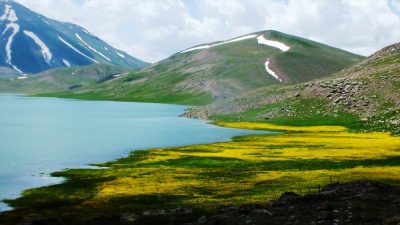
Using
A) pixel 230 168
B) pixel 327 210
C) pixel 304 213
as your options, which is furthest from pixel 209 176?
pixel 327 210

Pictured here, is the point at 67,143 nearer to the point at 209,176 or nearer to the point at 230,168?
the point at 230,168

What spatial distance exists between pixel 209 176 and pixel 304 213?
28164mm

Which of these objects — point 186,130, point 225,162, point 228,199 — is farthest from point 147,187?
point 186,130

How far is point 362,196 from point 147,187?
81.0ft

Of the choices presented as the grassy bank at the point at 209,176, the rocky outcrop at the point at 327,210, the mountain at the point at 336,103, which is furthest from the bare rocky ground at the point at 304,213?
the mountain at the point at 336,103

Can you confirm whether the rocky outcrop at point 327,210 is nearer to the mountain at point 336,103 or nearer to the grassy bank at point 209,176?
the grassy bank at point 209,176

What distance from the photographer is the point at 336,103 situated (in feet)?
538

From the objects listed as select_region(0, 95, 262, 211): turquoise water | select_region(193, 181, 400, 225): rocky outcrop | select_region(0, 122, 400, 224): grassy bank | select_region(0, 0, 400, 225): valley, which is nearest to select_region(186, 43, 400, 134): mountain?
select_region(0, 0, 400, 225): valley

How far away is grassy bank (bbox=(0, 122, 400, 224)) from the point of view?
4744 cm

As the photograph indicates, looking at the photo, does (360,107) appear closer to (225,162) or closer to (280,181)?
(225,162)

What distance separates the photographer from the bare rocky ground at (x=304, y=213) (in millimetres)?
34344

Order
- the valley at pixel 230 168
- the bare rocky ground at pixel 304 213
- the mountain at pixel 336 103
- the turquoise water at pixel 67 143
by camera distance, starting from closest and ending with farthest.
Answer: the bare rocky ground at pixel 304 213 < the valley at pixel 230 168 < the turquoise water at pixel 67 143 < the mountain at pixel 336 103

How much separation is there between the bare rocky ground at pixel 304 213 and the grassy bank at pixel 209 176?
4093 millimetres

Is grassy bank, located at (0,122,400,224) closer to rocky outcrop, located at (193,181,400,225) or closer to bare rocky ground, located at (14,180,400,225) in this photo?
→ bare rocky ground, located at (14,180,400,225)
